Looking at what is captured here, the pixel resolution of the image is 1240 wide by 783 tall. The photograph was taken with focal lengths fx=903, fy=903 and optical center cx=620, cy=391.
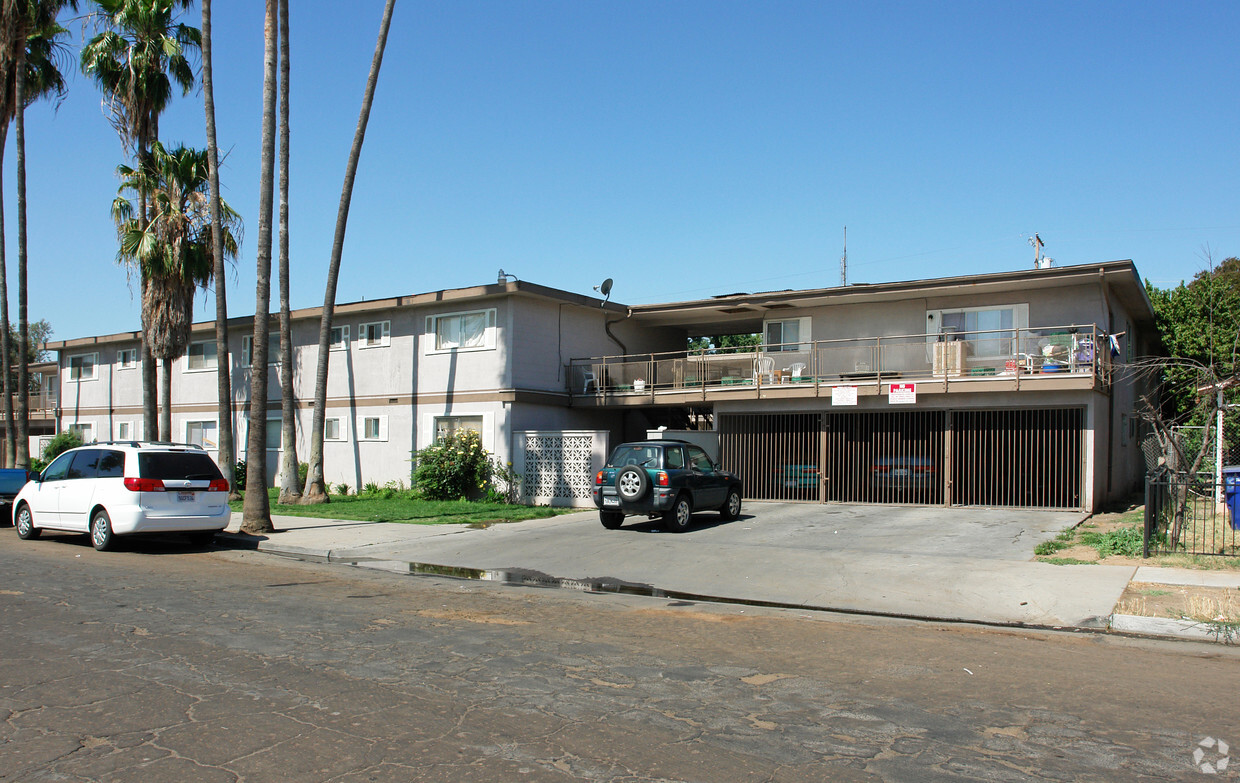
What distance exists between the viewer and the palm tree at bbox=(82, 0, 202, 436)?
25328 mm

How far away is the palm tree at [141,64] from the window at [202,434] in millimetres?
5576

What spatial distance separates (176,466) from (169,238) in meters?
12.5

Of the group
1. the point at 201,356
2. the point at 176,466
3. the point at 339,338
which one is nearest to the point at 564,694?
the point at 176,466

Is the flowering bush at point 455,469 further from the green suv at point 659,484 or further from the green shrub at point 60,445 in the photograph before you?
the green shrub at point 60,445

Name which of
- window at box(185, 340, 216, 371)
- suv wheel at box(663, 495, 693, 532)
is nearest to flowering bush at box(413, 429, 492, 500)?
suv wheel at box(663, 495, 693, 532)

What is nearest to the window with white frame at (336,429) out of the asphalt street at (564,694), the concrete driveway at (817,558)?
the concrete driveway at (817,558)

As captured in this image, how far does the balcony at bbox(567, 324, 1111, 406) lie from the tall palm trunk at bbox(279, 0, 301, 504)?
24.9ft

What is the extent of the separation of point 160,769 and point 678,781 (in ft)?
8.80

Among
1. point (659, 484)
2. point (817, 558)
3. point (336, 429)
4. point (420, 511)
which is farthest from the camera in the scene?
point (336, 429)

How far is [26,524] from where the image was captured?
16188 millimetres

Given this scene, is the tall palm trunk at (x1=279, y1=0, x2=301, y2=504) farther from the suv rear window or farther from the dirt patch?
the dirt patch

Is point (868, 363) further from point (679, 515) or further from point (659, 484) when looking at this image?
point (659, 484)

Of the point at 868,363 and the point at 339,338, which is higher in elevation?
the point at 339,338

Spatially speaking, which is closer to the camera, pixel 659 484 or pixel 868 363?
pixel 659 484
